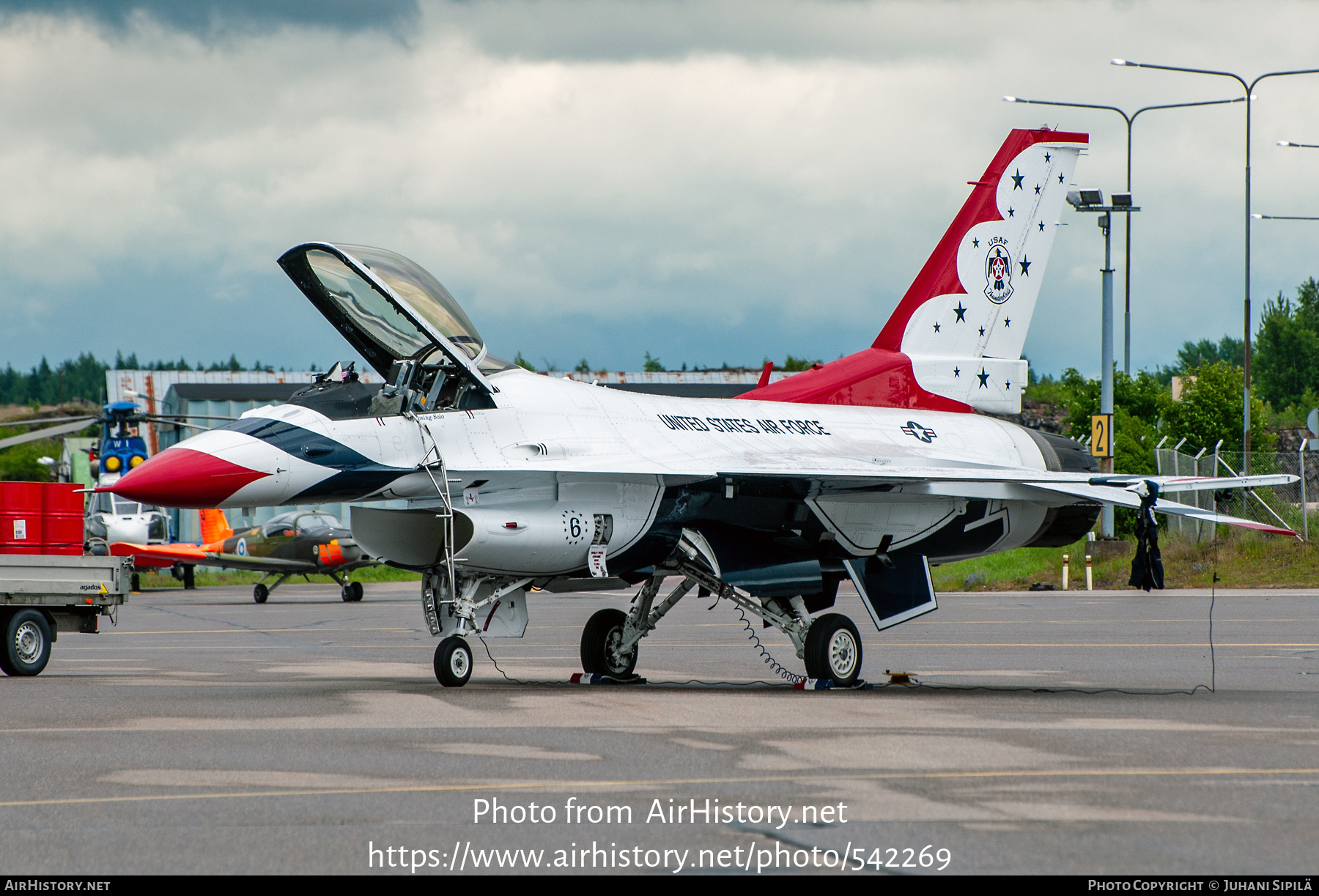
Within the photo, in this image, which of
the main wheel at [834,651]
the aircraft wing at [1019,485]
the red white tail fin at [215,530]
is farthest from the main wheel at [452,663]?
the red white tail fin at [215,530]

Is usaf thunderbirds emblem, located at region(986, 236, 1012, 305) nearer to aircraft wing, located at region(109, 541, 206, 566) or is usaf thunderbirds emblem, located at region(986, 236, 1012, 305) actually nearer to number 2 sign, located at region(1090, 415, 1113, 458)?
number 2 sign, located at region(1090, 415, 1113, 458)

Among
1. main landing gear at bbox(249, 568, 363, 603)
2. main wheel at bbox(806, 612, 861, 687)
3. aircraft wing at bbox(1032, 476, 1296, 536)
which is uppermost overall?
aircraft wing at bbox(1032, 476, 1296, 536)

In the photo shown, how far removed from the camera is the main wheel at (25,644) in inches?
599

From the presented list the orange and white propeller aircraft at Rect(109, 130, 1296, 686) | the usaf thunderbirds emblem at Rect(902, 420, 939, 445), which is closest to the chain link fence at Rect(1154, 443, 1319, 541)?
the orange and white propeller aircraft at Rect(109, 130, 1296, 686)

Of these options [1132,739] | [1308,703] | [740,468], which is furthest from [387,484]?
[1308,703]

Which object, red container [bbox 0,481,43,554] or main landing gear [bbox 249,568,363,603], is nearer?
red container [bbox 0,481,43,554]

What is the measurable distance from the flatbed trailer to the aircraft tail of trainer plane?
25.6 ft

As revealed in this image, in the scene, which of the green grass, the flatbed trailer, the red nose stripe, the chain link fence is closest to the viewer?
the red nose stripe

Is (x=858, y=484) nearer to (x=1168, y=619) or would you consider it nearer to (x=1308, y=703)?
(x=1308, y=703)

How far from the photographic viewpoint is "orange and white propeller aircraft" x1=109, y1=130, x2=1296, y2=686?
12.3 metres

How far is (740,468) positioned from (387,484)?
342 centimetres

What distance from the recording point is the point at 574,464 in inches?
502

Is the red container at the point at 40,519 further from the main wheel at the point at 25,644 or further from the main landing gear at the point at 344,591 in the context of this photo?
the main landing gear at the point at 344,591

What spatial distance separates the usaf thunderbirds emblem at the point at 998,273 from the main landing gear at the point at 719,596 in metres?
5.23
